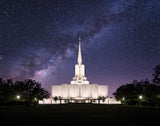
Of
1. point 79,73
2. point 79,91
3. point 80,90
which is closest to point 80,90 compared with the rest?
point 80,90

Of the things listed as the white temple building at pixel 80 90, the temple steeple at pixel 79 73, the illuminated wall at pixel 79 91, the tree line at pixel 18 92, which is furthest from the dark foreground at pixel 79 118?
the temple steeple at pixel 79 73

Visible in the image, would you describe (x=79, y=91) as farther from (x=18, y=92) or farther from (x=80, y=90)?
(x=18, y=92)

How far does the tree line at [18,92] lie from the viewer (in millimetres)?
43638

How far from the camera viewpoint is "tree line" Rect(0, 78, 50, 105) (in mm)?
43638

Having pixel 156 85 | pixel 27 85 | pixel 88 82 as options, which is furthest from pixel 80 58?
pixel 156 85

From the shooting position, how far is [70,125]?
38.0ft

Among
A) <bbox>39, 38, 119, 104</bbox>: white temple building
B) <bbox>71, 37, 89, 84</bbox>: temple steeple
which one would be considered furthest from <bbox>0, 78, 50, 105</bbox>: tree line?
<bbox>71, 37, 89, 84</bbox>: temple steeple

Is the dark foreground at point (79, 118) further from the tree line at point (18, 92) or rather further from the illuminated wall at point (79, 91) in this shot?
the illuminated wall at point (79, 91)

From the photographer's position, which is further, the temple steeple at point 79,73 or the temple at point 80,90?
the temple steeple at point 79,73

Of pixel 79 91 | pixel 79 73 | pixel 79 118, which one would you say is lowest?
pixel 79 118

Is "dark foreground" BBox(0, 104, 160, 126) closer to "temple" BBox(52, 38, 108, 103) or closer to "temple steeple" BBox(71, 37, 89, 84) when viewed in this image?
"temple" BBox(52, 38, 108, 103)

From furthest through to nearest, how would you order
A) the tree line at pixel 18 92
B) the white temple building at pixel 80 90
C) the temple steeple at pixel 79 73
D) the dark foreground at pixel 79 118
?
the temple steeple at pixel 79 73 < the white temple building at pixel 80 90 < the tree line at pixel 18 92 < the dark foreground at pixel 79 118

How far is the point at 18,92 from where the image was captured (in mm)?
53500

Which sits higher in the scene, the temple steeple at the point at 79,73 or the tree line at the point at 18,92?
the temple steeple at the point at 79,73
